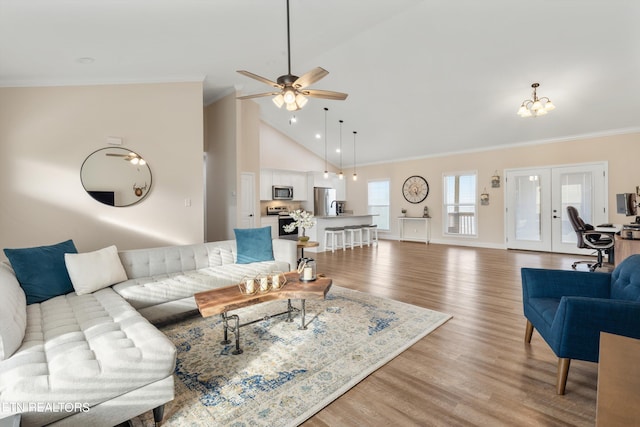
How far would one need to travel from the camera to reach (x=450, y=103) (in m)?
6.19

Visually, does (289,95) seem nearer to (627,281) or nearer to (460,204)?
(627,281)

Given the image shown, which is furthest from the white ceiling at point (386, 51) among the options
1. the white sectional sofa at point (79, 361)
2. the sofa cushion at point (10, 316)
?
the white sectional sofa at point (79, 361)

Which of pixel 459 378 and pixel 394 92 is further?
pixel 394 92

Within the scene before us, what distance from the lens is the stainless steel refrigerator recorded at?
9.58m

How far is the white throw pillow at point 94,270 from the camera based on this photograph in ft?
8.76

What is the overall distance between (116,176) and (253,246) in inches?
95.8

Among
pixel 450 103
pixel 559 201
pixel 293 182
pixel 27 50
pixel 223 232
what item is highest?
pixel 450 103

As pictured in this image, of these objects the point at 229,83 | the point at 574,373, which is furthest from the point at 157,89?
the point at 574,373

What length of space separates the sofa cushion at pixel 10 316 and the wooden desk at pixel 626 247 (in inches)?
250

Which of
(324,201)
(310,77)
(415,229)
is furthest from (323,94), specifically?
(415,229)

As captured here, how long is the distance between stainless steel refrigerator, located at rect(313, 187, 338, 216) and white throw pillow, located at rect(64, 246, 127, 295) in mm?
6825

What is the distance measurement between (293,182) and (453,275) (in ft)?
18.5

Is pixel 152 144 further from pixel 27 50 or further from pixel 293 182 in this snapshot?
pixel 293 182

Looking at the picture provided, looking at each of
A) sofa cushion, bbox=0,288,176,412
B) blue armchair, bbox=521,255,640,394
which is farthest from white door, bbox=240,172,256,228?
blue armchair, bbox=521,255,640,394
